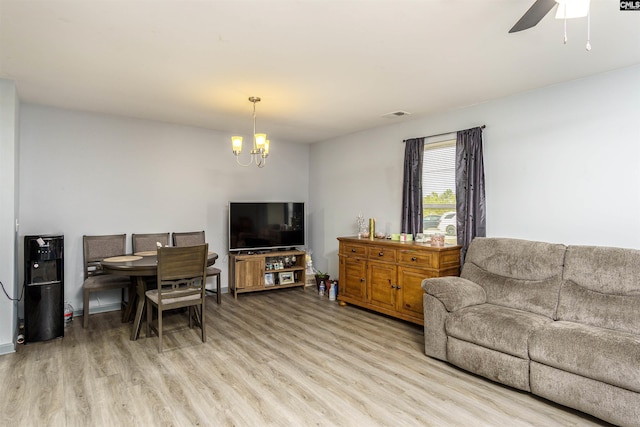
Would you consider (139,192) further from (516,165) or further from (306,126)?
(516,165)

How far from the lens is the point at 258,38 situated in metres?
2.57

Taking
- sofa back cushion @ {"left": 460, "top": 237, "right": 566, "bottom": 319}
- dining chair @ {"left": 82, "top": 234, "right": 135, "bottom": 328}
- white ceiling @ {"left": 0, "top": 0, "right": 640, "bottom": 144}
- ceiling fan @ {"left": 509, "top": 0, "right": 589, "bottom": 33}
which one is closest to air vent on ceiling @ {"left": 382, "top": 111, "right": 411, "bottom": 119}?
white ceiling @ {"left": 0, "top": 0, "right": 640, "bottom": 144}

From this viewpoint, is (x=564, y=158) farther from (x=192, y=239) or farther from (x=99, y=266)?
(x=99, y=266)

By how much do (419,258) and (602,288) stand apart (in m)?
1.67

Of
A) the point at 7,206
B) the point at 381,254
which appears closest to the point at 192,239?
the point at 7,206

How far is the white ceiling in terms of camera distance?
2229mm

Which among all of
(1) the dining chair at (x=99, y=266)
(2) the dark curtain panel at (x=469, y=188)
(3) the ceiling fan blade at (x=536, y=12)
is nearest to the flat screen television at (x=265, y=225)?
(1) the dining chair at (x=99, y=266)

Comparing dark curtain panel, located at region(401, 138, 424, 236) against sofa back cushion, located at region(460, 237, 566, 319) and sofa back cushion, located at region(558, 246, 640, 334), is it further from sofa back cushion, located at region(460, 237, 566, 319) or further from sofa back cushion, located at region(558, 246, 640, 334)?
sofa back cushion, located at region(558, 246, 640, 334)

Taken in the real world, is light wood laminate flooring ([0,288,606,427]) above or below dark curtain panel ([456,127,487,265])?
below

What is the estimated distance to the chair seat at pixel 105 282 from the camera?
4.06 meters

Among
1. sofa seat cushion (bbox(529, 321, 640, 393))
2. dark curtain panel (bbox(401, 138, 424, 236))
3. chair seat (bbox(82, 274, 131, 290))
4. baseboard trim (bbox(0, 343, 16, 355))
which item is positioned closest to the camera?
sofa seat cushion (bbox(529, 321, 640, 393))

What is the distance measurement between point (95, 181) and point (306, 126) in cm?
295

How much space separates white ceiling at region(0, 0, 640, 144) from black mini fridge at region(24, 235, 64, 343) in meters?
1.63

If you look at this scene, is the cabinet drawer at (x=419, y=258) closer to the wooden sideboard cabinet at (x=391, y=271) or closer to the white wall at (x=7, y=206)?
the wooden sideboard cabinet at (x=391, y=271)
